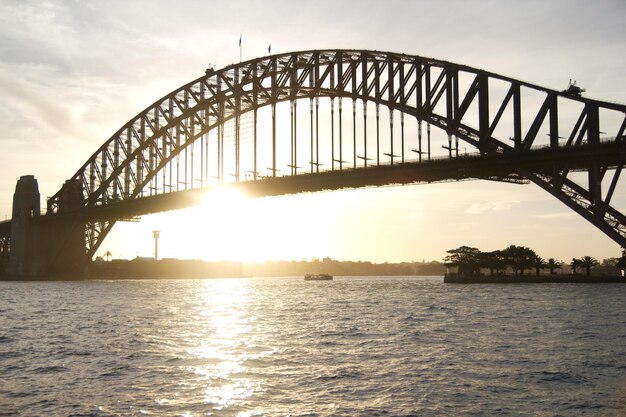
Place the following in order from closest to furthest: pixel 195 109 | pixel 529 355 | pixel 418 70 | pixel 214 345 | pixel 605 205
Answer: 1. pixel 529 355
2. pixel 214 345
3. pixel 605 205
4. pixel 418 70
5. pixel 195 109

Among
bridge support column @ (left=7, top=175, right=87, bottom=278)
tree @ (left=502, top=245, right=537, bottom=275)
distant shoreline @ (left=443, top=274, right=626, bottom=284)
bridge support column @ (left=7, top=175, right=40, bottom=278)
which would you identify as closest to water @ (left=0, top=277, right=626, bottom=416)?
distant shoreline @ (left=443, top=274, right=626, bottom=284)

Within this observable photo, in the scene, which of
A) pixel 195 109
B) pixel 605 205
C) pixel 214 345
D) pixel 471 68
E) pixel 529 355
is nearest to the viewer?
pixel 529 355

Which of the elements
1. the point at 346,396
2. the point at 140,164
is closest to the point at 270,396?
the point at 346,396

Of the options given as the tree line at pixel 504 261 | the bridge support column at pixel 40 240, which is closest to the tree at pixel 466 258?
the tree line at pixel 504 261

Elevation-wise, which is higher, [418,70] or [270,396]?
[418,70]

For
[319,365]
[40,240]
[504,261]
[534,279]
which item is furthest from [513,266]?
[319,365]

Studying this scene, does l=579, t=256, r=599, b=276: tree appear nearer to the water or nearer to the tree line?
the tree line

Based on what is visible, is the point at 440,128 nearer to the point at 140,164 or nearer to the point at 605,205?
the point at 605,205
